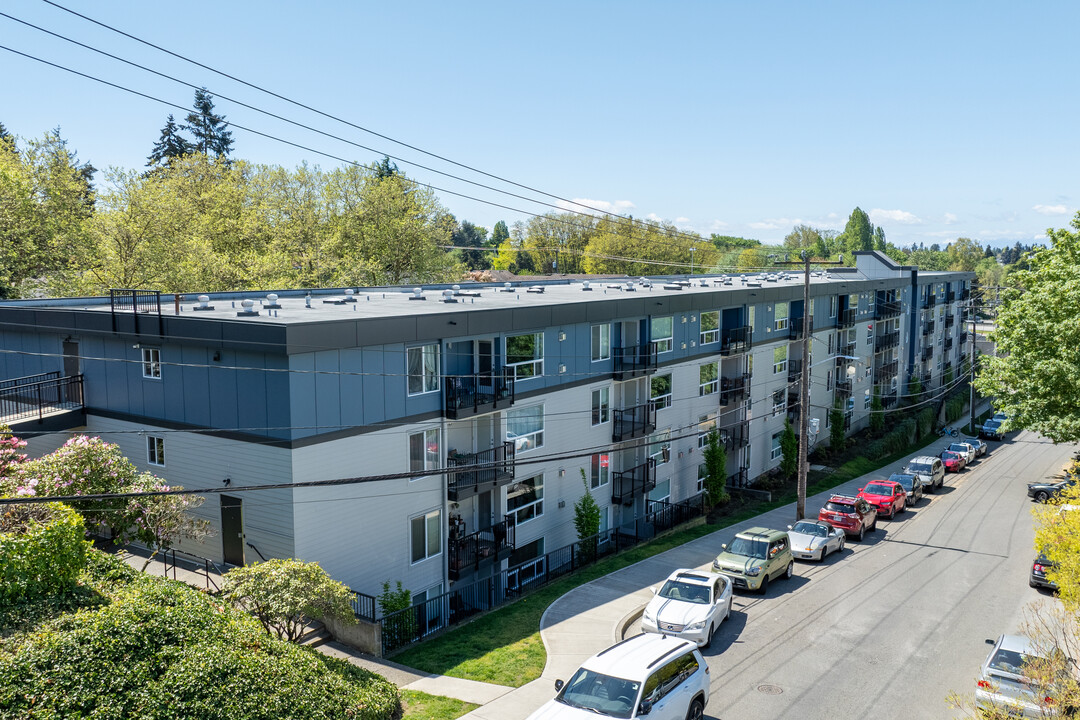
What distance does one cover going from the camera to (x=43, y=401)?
2520cm

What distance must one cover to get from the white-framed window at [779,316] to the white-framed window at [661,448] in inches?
519

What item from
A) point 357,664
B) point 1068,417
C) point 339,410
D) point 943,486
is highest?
point 339,410

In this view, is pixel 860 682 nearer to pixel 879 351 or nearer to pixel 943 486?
pixel 943 486

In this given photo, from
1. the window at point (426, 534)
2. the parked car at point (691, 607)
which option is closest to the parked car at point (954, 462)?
the parked car at point (691, 607)

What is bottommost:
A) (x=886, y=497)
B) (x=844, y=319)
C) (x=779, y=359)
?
(x=886, y=497)

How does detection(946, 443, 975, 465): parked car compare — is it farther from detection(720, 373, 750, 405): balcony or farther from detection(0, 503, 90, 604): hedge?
detection(0, 503, 90, 604): hedge

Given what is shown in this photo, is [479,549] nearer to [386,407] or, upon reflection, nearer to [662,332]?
[386,407]

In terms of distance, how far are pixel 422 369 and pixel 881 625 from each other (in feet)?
49.8

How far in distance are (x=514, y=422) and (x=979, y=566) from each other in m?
18.4

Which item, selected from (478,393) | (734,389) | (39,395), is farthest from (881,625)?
(39,395)

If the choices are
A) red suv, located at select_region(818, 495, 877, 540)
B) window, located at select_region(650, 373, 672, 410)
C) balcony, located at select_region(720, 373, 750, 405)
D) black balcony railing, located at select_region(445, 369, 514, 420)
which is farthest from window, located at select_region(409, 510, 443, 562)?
balcony, located at select_region(720, 373, 750, 405)

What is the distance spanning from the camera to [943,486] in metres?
47.9

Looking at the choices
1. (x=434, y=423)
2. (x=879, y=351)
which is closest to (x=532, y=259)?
(x=879, y=351)

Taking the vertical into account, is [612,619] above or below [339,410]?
below
